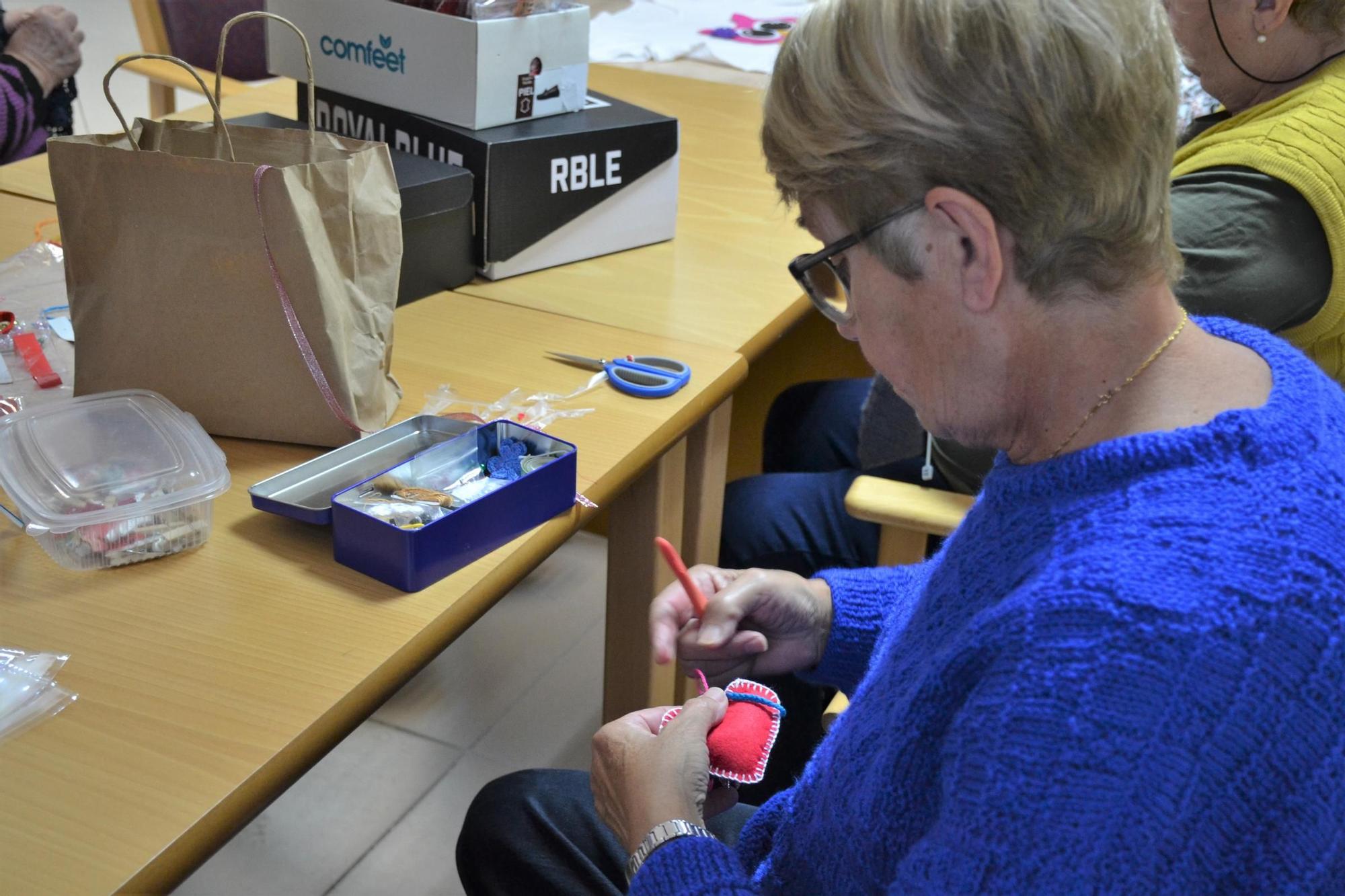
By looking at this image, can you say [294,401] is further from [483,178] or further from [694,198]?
[694,198]

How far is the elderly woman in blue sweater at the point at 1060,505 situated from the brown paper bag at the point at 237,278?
18.1 inches

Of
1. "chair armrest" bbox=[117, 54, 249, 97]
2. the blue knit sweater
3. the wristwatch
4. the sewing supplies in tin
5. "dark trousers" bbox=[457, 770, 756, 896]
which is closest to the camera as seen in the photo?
the blue knit sweater

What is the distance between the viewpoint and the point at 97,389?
1163 millimetres

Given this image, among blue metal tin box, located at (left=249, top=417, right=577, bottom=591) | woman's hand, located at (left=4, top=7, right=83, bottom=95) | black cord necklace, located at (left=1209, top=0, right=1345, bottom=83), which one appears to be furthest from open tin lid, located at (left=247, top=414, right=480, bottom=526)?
woman's hand, located at (left=4, top=7, right=83, bottom=95)

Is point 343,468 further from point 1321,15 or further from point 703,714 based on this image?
point 1321,15

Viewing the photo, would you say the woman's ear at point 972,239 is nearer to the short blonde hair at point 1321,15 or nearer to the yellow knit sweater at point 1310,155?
the yellow knit sweater at point 1310,155

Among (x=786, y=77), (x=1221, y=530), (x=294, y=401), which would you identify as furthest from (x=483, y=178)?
(x=1221, y=530)

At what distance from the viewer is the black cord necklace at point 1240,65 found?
4.23 ft

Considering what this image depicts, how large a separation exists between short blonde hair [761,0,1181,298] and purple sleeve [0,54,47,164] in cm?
189

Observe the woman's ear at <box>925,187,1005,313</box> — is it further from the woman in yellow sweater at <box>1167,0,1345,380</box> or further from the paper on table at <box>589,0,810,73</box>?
the paper on table at <box>589,0,810,73</box>

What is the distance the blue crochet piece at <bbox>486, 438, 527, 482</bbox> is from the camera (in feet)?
3.64

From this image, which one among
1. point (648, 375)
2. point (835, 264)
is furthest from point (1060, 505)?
point (648, 375)

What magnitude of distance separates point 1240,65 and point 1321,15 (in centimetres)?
8

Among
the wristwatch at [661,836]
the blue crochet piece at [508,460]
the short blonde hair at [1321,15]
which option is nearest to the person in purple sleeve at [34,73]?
the blue crochet piece at [508,460]
